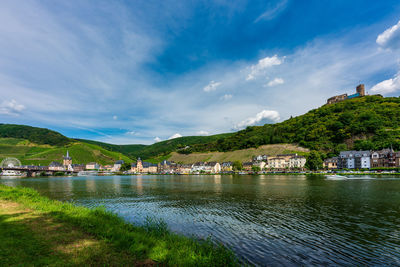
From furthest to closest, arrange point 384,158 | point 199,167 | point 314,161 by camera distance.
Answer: point 199,167
point 314,161
point 384,158

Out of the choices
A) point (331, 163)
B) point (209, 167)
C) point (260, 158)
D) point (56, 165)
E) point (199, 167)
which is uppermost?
point (260, 158)

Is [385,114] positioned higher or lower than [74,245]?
higher

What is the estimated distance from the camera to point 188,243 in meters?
10.6

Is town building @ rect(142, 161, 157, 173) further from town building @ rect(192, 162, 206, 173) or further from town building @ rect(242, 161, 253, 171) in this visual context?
town building @ rect(242, 161, 253, 171)

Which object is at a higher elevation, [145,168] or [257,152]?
[257,152]

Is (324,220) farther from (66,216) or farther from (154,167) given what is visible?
(154,167)

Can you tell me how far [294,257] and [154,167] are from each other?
196 metres

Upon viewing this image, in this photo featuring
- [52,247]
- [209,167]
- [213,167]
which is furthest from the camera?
[209,167]

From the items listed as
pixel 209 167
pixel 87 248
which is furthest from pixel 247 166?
pixel 87 248

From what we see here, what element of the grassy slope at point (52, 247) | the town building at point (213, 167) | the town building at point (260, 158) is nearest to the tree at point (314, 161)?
the town building at point (260, 158)

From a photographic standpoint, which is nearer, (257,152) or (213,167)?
(213,167)

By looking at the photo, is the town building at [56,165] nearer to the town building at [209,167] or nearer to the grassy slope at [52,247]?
the town building at [209,167]

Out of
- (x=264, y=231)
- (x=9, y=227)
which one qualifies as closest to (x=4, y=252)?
(x=9, y=227)

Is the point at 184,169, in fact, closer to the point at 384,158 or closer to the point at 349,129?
the point at 349,129
